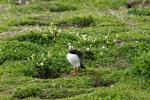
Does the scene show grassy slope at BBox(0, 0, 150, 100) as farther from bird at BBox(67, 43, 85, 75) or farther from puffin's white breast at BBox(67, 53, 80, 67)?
puffin's white breast at BBox(67, 53, 80, 67)

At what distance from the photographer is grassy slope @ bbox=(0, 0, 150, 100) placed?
38.2ft

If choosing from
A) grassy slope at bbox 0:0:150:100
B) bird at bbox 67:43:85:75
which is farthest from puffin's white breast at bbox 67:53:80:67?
grassy slope at bbox 0:0:150:100

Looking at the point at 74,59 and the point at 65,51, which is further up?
the point at 74,59

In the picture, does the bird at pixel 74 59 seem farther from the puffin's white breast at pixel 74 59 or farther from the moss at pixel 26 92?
the moss at pixel 26 92

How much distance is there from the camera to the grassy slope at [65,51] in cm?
1163

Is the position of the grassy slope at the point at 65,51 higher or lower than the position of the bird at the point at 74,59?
lower

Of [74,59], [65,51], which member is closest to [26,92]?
[74,59]

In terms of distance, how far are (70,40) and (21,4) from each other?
24.4ft

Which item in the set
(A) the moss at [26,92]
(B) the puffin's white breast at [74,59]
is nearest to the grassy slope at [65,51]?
(A) the moss at [26,92]

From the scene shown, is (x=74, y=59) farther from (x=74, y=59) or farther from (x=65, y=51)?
(x=65, y=51)

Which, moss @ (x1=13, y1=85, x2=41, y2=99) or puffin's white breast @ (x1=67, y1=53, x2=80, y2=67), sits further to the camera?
puffin's white breast @ (x1=67, y1=53, x2=80, y2=67)

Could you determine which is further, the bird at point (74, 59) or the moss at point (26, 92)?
the bird at point (74, 59)

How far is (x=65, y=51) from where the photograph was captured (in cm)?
1455

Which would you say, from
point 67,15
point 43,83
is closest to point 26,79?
point 43,83
